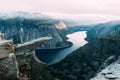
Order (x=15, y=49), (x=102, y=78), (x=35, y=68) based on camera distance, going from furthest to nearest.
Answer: (x=35, y=68), (x=15, y=49), (x=102, y=78)

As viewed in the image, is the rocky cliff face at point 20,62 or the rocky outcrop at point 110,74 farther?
the rocky cliff face at point 20,62

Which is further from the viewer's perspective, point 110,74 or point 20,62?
point 20,62

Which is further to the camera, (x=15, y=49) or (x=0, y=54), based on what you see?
(x=15, y=49)

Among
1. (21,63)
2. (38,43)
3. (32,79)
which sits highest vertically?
(38,43)

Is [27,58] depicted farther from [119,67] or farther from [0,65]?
[119,67]

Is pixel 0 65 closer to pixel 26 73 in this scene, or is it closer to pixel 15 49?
pixel 15 49

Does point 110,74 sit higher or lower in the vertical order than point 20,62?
lower

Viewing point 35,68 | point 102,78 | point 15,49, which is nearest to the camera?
point 102,78

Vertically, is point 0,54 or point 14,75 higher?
point 0,54

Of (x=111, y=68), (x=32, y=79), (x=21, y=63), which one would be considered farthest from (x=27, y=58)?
(x=111, y=68)

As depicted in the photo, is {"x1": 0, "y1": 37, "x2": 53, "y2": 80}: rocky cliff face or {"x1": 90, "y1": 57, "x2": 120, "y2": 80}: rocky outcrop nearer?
{"x1": 90, "y1": 57, "x2": 120, "y2": 80}: rocky outcrop
